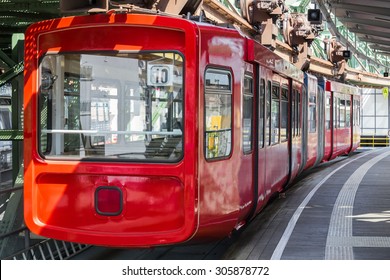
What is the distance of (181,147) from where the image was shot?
22.8ft

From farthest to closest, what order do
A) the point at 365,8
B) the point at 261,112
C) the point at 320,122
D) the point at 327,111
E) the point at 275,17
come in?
1. the point at 365,8
2. the point at 327,111
3. the point at 320,122
4. the point at 275,17
5. the point at 261,112

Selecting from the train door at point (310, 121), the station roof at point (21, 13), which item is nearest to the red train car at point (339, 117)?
the train door at point (310, 121)

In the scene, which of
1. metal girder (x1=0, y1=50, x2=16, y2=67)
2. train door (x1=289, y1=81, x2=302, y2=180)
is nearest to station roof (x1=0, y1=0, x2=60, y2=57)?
metal girder (x1=0, y1=50, x2=16, y2=67)

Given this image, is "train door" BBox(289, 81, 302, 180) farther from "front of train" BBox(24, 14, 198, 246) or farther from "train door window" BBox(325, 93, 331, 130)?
"front of train" BBox(24, 14, 198, 246)

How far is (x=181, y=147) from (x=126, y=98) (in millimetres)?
737

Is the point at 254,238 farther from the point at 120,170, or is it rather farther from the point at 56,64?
the point at 56,64

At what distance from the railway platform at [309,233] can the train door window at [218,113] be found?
1.46 metres

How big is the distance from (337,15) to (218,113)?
77.3 ft

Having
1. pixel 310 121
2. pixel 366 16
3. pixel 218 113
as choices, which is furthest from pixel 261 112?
pixel 366 16

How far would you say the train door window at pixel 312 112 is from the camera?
55.3ft

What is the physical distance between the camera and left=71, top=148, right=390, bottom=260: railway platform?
27.7ft

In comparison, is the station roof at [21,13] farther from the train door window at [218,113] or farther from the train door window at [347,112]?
the train door window at [347,112]

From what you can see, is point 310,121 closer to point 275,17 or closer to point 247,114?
point 275,17

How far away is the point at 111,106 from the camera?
7180 mm
